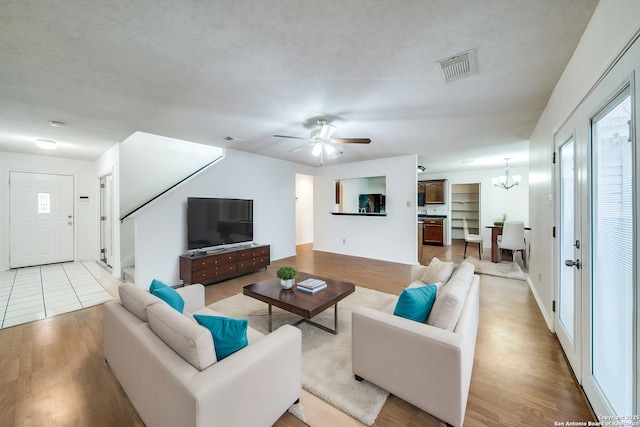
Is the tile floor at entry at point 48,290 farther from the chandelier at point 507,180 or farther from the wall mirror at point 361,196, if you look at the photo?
the chandelier at point 507,180

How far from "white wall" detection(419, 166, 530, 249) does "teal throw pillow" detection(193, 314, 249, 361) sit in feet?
25.9

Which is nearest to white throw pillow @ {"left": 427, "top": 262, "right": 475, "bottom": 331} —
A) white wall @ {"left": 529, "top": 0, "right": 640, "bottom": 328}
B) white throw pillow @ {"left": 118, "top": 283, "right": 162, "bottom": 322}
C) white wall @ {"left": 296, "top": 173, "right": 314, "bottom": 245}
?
white wall @ {"left": 529, "top": 0, "right": 640, "bottom": 328}

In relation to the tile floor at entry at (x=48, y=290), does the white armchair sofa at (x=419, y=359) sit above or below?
above

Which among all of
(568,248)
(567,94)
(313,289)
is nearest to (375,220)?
(313,289)

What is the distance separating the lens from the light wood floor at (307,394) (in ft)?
5.01

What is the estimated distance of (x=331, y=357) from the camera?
2105 mm

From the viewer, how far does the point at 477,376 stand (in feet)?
6.26

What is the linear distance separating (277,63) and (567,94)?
2.46 meters

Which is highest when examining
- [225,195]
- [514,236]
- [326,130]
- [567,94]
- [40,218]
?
[326,130]

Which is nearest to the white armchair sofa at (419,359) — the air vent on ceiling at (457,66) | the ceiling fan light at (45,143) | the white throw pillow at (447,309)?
the white throw pillow at (447,309)

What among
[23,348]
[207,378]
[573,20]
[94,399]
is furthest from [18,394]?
[573,20]

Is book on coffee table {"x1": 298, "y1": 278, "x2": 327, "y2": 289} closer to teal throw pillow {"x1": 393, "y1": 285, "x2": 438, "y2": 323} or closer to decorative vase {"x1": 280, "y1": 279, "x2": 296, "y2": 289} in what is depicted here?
decorative vase {"x1": 280, "y1": 279, "x2": 296, "y2": 289}

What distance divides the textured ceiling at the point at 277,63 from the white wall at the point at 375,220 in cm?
209

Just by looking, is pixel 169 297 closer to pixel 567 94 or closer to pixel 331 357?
pixel 331 357
